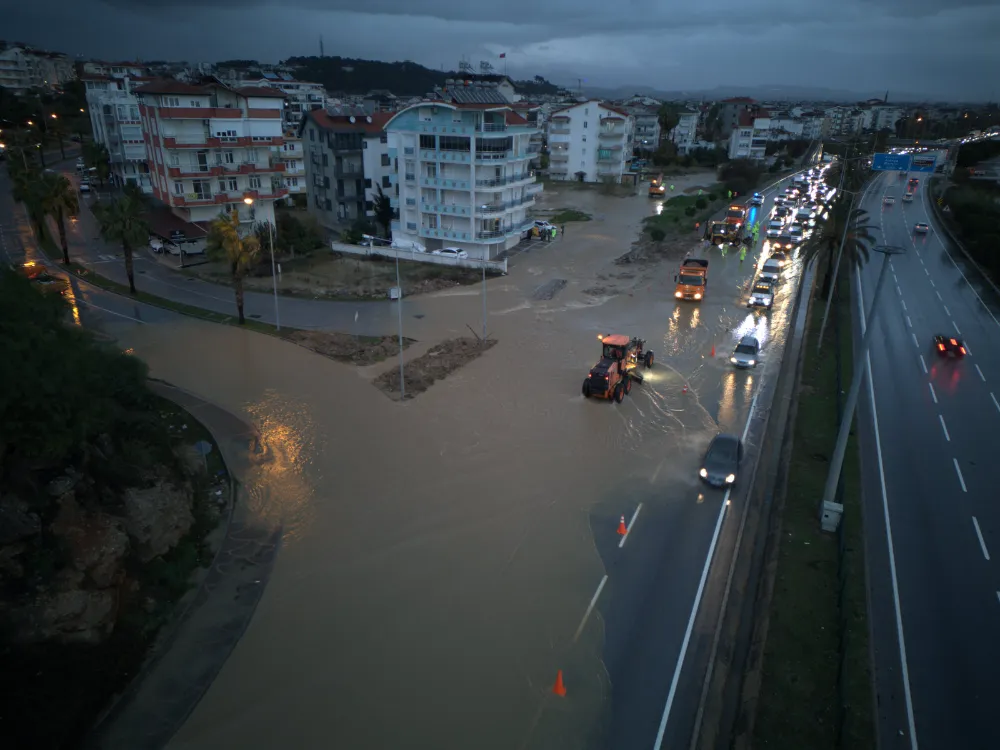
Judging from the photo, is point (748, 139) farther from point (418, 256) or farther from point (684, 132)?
point (418, 256)

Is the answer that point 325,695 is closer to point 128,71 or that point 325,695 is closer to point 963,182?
point 963,182

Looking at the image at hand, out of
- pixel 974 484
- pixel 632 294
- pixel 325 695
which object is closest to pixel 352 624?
pixel 325 695

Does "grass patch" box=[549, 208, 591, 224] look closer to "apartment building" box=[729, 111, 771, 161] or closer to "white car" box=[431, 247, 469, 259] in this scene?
"white car" box=[431, 247, 469, 259]

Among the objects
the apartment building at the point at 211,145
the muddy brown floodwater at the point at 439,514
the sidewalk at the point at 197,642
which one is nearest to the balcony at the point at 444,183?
the apartment building at the point at 211,145

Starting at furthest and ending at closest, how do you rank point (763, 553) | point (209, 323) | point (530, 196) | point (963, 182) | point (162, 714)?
point (963, 182), point (530, 196), point (209, 323), point (763, 553), point (162, 714)

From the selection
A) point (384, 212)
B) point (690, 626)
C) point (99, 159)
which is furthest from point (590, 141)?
point (690, 626)

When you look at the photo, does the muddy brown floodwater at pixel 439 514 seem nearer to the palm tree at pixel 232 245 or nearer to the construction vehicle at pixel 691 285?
the palm tree at pixel 232 245

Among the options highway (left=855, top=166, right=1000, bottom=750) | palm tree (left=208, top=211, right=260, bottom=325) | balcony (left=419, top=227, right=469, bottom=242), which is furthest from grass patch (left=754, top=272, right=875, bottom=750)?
balcony (left=419, top=227, right=469, bottom=242)
